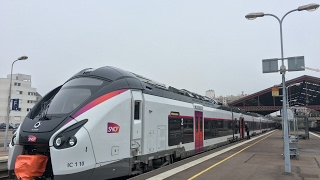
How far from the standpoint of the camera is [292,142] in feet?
45.4

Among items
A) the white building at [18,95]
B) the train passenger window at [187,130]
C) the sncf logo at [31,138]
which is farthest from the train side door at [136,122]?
the white building at [18,95]

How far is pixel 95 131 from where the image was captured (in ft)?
21.1

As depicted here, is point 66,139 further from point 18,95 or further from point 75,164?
point 18,95

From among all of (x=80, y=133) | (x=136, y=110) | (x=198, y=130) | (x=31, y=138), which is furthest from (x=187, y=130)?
(x=31, y=138)

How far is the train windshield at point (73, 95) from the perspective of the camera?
6.90m

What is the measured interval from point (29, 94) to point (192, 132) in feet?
279

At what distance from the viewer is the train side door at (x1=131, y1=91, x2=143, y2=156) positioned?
7.83 m

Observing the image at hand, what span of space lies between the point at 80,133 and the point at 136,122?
2213mm

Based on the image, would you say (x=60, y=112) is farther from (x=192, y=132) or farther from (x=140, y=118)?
(x=192, y=132)


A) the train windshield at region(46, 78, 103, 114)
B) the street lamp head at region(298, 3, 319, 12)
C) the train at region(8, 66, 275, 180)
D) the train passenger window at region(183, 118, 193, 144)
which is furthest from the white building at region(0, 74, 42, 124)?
the street lamp head at region(298, 3, 319, 12)

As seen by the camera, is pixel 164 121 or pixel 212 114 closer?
pixel 164 121

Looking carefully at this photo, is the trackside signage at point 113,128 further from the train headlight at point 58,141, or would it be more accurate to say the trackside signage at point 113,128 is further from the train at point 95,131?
the train headlight at point 58,141

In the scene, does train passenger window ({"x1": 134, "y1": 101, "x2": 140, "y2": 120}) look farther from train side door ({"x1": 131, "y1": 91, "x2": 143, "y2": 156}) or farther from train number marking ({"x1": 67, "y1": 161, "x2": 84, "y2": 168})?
train number marking ({"x1": 67, "y1": 161, "x2": 84, "y2": 168})

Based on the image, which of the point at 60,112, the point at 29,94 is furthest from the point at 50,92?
the point at 29,94
